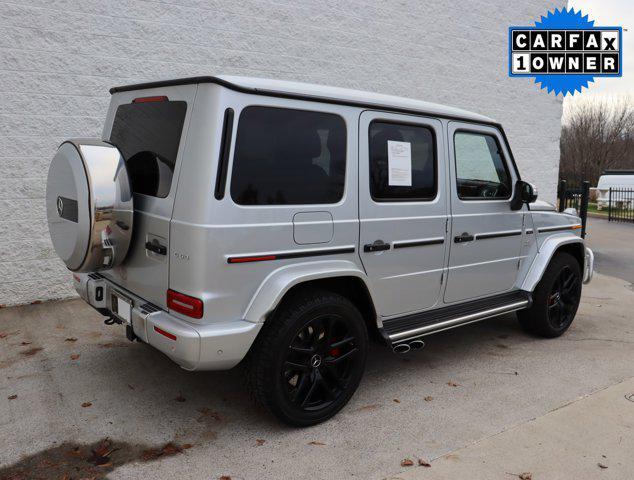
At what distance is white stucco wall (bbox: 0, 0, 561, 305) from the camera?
564 cm

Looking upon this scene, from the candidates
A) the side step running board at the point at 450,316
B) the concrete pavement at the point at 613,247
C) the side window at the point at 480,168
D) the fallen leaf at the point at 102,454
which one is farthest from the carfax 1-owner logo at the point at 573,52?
the fallen leaf at the point at 102,454

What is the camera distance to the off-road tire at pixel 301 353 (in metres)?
3.14

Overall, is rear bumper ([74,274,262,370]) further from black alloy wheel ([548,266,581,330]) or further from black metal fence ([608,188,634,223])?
black metal fence ([608,188,634,223])

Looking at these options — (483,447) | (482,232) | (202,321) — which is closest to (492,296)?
(482,232)

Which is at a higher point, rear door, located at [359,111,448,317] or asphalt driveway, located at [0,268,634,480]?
rear door, located at [359,111,448,317]

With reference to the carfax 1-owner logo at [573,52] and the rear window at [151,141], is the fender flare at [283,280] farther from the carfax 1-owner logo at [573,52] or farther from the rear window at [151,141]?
the carfax 1-owner logo at [573,52]

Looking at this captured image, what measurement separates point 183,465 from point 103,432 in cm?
65

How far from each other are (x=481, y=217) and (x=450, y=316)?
84 centimetres

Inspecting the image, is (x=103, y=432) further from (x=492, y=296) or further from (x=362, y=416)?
(x=492, y=296)

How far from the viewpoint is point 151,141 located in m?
3.36

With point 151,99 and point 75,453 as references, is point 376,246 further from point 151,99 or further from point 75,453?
point 75,453

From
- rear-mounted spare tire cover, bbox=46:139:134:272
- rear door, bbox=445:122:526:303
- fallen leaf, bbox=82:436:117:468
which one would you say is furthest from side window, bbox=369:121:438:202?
fallen leaf, bbox=82:436:117:468

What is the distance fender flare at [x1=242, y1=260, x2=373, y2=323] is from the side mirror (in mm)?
1932

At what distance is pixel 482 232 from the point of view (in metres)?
4.35
